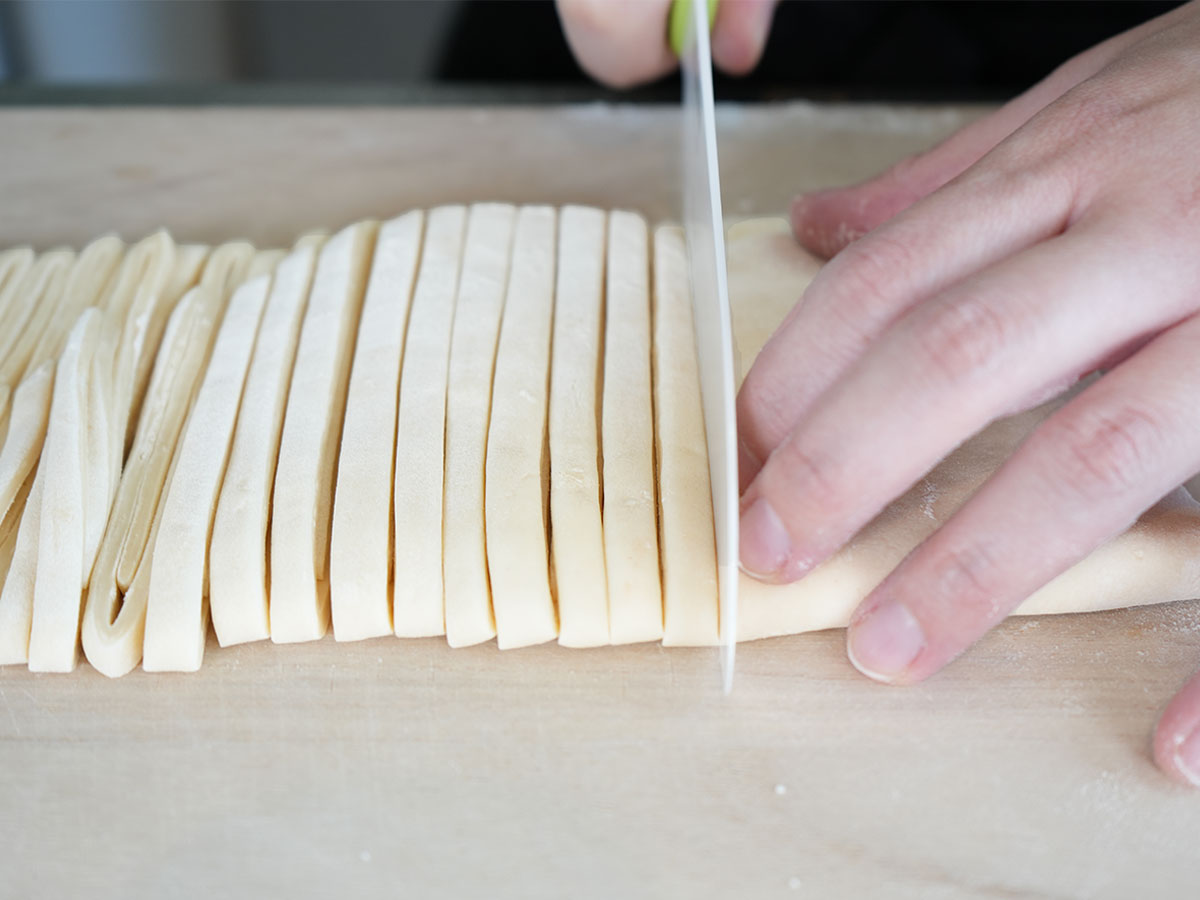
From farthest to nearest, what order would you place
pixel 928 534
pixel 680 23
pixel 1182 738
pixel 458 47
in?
pixel 458 47 < pixel 680 23 < pixel 928 534 < pixel 1182 738

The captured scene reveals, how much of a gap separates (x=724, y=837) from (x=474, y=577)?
0.40 m

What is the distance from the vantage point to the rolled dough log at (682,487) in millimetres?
1253

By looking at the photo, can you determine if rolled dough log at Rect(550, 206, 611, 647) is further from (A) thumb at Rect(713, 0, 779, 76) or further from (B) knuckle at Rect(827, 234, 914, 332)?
(A) thumb at Rect(713, 0, 779, 76)

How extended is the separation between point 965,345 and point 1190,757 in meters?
0.52

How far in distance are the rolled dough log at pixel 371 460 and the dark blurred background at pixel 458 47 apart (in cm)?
87

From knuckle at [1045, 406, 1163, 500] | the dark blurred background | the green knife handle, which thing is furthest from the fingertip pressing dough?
the dark blurred background

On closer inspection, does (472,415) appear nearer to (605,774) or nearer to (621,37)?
(605,774)

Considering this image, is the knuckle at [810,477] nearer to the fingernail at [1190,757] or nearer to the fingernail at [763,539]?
the fingernail at [763,539]

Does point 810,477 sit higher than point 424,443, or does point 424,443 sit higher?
point 810,477

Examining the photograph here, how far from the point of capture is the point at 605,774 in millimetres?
1210

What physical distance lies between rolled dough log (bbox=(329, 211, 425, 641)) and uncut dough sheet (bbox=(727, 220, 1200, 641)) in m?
0.43

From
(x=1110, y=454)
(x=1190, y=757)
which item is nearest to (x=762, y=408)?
(x=1110, y=454)

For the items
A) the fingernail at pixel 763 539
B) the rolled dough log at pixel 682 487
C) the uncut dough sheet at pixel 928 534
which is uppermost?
the fingernail at pixel 763 539

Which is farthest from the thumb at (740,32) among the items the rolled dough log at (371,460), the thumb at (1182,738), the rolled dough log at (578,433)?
the thumb at (1182,738)
